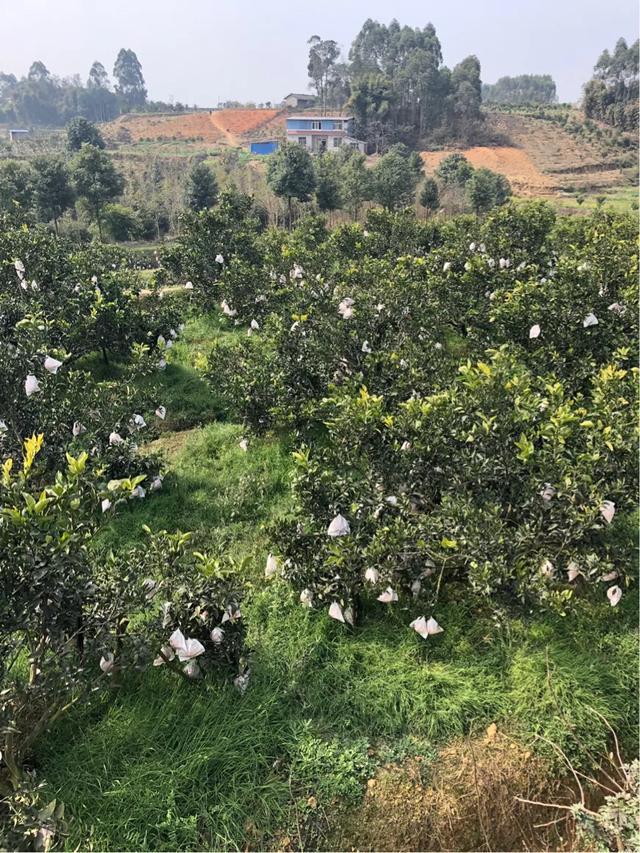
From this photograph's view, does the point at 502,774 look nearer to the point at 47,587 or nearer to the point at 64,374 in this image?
the point at 47,587

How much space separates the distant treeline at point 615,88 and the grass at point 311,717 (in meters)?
54.6

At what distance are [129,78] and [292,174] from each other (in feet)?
270

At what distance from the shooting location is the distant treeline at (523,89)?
297ft

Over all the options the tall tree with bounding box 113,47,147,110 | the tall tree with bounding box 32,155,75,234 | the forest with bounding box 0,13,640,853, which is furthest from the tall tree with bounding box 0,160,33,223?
the tall tree with bounding box 113,47,147,110

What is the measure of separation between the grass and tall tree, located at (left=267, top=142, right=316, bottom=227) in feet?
63.6

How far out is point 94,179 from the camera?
73.5ft

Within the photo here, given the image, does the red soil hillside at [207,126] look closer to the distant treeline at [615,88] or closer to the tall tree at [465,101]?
the tall tree at [465,101]

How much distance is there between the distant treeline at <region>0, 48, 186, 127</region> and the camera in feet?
249

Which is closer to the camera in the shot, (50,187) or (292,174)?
(292,174)

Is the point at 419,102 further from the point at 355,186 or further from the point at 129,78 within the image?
the point at 129,78

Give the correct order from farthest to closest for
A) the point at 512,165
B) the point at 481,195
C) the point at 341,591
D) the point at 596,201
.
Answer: the point at 512,165, the point at 596,201, the point at 481,195, the point at 341,591

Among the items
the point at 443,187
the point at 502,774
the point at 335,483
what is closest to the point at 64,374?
the point at 335,483

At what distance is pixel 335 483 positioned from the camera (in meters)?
4.78

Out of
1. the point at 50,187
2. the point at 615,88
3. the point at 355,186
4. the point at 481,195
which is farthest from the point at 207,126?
the point at 481,195
